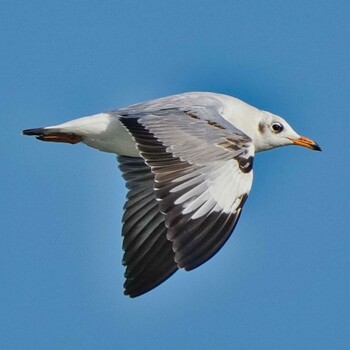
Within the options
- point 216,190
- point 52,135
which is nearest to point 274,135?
point 52,135

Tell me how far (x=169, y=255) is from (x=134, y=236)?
601mm

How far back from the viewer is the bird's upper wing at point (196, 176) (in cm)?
1084

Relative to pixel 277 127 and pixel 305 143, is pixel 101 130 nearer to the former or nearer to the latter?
pixel 277 127

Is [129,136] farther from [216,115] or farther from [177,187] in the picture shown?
[177,187]

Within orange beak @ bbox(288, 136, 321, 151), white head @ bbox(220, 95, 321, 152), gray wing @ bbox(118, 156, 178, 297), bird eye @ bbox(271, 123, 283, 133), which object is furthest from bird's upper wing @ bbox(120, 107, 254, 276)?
orange beak @ bbox(288, 136, 321, 151)

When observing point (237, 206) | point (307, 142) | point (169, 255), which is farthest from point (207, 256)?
point (307, 142)

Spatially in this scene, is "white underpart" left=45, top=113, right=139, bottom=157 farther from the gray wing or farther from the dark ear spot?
the dark ear spot

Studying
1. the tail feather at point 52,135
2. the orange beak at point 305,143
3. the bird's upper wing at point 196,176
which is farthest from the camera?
the orange beak at point 305,143

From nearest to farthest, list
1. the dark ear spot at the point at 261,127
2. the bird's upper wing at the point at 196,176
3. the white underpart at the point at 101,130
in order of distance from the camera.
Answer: the bird's upper wing at the point at 196,176 → the white underpart at the point at 101,130 → the dark ear spot at the point at 261,127

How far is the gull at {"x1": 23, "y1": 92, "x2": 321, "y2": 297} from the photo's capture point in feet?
35.9

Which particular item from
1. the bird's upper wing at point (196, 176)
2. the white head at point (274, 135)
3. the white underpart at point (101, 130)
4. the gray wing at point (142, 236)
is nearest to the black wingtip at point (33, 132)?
the white underpart at point (101, 130)

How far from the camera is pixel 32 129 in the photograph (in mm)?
13227

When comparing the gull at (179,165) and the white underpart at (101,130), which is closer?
the gull at (179,165)

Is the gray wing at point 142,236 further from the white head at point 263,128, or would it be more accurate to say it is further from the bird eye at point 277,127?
the bird eye at point 277,127
